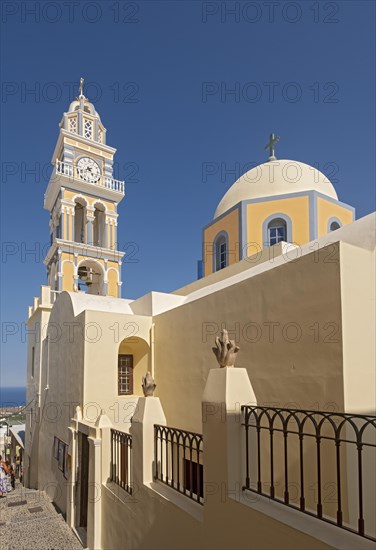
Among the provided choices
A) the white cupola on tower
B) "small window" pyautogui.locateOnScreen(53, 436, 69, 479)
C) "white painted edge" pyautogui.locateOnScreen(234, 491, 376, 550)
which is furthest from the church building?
the white cupola on tower

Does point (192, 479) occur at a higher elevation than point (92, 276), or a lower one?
lower

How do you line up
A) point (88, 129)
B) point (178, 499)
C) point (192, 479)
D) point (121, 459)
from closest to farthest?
1. point (192, 479)
2. point (178, 499)
3. point (121, 459)
4. point (88, 129)

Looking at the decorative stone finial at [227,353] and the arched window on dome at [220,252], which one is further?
the arched window on dome at [220,252]

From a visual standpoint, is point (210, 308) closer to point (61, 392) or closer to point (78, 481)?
point (78, 481)

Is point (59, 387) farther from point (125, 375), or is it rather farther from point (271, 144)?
point (271, 144)

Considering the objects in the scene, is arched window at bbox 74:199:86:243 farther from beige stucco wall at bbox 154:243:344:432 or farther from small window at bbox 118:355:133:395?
beige stucco wall at bbox 154:243:344:432

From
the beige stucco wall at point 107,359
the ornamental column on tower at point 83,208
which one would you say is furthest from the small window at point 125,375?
the ornamental column on tower at point 83,208

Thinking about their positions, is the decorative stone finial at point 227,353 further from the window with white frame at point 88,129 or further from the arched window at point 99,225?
the window with white frame at point 88,129

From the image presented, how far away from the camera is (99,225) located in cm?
1828

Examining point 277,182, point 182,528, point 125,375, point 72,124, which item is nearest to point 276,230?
point 277,182

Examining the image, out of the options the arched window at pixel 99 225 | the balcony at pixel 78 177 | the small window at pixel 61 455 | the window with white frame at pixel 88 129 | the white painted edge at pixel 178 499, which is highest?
the window with white frame at pixel 88 129

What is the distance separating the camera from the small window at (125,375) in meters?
11.1

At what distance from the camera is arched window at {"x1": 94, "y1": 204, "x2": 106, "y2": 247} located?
17.9m

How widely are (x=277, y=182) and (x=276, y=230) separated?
73.2 inches
